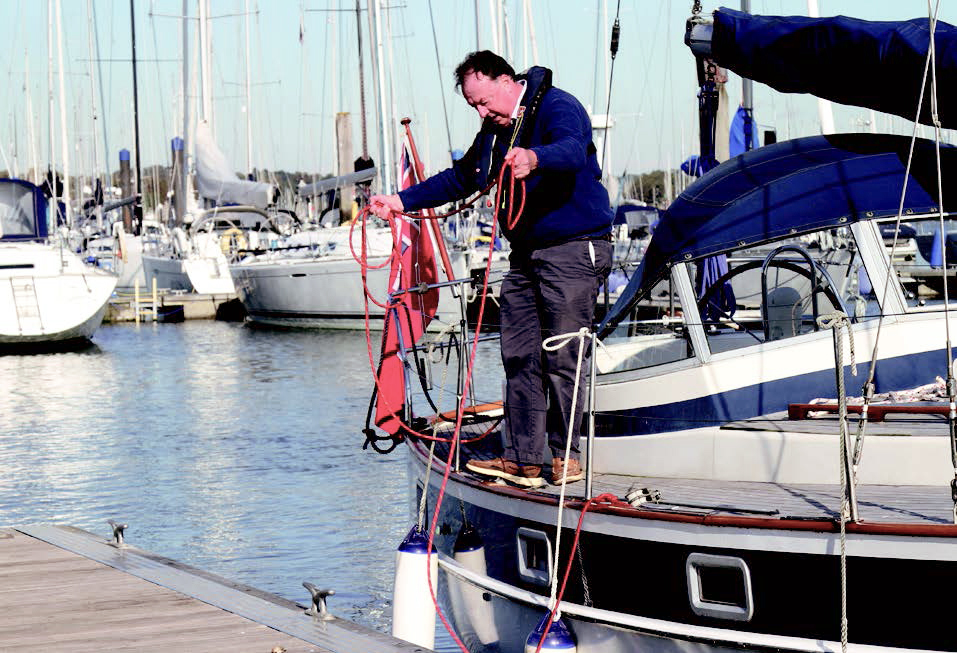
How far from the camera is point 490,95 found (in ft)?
18.5

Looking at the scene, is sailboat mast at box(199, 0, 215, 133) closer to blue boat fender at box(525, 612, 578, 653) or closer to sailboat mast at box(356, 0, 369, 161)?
sailboat mast at box(356, 0, 369, 161)

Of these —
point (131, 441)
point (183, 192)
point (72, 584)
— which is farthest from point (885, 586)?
point (183, 192)

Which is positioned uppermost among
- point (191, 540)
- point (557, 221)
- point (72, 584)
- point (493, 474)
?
point (557, 221)

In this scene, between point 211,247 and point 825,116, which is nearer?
point 825,116

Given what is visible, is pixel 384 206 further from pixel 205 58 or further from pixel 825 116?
pixel 205 58

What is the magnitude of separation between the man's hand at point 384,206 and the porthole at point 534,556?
1527mm

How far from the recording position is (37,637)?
524 centimetres

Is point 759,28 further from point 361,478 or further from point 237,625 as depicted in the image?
point 361,478

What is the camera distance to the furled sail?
35.8 meters

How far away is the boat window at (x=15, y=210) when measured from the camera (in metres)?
25.8

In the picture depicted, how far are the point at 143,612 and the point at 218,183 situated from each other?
3133cm

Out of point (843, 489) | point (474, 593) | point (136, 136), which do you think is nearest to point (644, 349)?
point (474, 593)

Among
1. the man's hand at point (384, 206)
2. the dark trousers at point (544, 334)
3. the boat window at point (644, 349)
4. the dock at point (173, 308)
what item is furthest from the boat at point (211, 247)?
the dark trousers at point (544, 334)

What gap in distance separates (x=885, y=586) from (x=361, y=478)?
26.8ft
